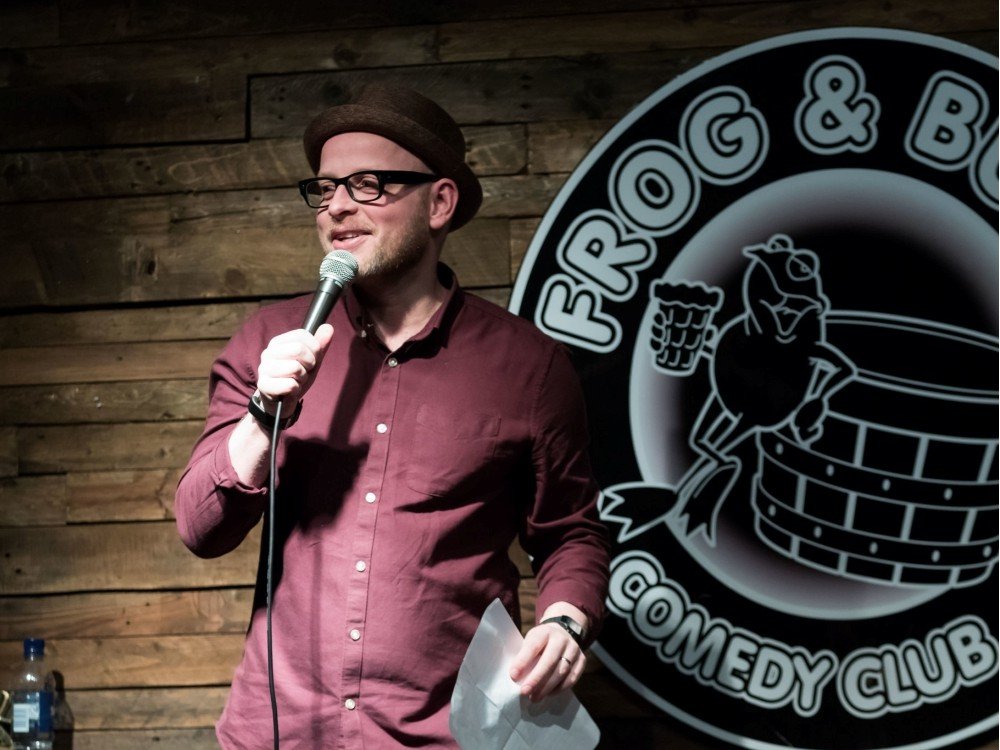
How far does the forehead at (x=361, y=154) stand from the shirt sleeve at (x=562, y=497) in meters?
0.43

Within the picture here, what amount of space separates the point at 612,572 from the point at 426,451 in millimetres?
855

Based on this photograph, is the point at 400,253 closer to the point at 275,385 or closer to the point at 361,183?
the point at 361,183

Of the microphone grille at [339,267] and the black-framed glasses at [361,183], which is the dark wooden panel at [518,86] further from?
the microphone grille at [339,267]

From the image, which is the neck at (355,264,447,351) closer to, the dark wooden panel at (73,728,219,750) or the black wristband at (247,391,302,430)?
the black wristband at (247,391,302,430)

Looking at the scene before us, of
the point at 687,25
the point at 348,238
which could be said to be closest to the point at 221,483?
the point at 348,238

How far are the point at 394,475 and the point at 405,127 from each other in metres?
0.58

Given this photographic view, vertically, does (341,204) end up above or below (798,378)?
above

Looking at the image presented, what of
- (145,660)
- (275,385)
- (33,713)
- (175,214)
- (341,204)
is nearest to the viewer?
(275,385)

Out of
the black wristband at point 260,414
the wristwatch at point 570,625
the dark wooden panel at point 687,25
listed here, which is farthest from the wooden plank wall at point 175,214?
the black wristband at point 260,414

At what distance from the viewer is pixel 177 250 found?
2.73 meters

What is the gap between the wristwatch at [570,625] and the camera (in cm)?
176

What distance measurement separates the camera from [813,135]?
8.53 feet

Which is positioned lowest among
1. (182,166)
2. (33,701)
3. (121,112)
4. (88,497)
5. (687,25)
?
(33,701)

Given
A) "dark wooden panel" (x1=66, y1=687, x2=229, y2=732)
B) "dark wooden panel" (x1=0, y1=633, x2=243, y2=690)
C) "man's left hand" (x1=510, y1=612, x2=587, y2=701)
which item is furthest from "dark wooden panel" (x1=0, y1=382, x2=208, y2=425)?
"man's left hand" (x1=510, y1=612, x2=587, y2=701)
